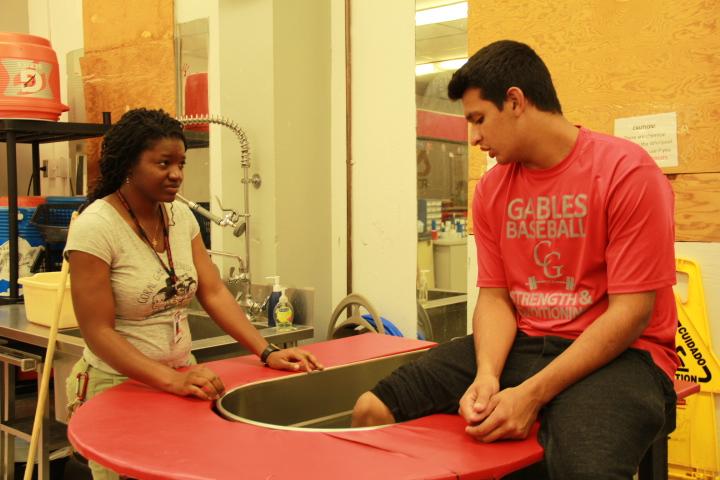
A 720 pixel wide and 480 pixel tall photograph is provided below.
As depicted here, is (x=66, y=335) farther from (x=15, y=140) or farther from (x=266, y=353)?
(x=15, y=140)

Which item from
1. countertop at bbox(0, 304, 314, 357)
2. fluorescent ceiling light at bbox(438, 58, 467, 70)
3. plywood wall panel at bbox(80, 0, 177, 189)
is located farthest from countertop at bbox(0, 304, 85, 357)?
fluorescent ceiling light at bbox(438, 58, 467, 70)

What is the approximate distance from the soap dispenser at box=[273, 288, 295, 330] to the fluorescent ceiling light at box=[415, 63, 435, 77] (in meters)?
1.08

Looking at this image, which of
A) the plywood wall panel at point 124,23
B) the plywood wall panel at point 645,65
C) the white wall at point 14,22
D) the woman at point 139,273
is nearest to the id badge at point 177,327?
the woman at point 139,273

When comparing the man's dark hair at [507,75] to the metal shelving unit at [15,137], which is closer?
the man's dark hair at [507,75]

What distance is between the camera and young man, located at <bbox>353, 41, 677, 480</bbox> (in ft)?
4.65

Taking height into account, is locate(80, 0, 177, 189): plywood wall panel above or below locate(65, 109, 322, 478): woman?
above

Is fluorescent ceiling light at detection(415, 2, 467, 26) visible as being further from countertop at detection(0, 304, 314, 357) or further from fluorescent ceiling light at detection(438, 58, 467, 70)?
countertop at detection(0, 304, 314, 357)

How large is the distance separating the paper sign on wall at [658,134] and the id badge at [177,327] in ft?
5.15

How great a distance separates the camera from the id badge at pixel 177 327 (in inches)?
77.7

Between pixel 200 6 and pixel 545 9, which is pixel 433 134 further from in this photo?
pixel 200 6

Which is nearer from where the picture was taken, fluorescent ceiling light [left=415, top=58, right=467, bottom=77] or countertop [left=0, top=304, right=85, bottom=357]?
countertop [left=0, top=304, right=85, bottom=357]

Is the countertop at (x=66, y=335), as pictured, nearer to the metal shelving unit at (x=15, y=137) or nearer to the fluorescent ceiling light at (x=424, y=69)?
the metal shelving unit at (x=15, y=137)

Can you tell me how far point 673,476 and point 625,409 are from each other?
112 centimetres

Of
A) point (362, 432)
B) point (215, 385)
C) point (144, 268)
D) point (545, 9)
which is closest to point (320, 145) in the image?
point (545, 9)
